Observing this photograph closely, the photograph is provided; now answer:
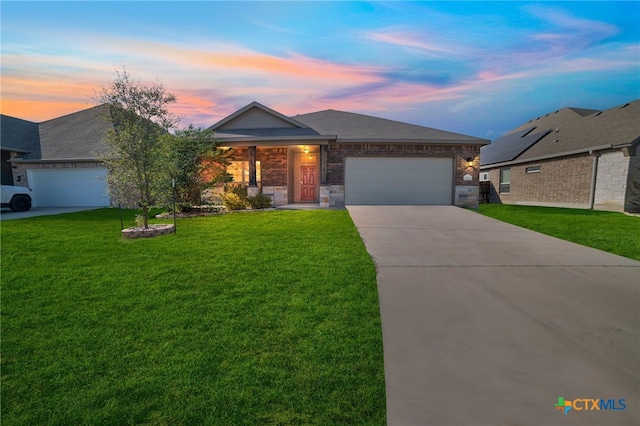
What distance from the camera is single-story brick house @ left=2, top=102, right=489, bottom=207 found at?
13.9 meters

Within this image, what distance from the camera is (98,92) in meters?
7.19

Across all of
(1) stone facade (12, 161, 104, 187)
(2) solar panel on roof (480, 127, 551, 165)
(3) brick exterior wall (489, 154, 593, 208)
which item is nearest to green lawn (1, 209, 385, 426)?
(1) stone facade (12, 161, 104, 187)

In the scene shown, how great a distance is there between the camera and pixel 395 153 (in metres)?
14.1

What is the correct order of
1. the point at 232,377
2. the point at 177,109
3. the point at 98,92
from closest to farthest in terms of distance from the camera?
the point at 232,377 < the point at 98,92 < the point at 177,109

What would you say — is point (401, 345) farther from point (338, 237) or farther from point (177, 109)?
point (177, 109)

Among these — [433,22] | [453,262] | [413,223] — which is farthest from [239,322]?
[433,22]

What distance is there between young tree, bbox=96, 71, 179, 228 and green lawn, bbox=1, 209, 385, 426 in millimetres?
2450

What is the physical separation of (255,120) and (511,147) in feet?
63.1

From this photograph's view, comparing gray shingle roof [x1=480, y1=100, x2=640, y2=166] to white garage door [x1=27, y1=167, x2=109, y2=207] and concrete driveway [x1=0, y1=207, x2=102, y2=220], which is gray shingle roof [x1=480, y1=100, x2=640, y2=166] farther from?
concrete driveway [x1=0, y1=207, x2=102, y2=220]

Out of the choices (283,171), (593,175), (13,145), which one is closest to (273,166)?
(283,171)

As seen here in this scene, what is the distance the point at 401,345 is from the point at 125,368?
8.41 ft

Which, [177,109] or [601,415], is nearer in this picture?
[601,415]

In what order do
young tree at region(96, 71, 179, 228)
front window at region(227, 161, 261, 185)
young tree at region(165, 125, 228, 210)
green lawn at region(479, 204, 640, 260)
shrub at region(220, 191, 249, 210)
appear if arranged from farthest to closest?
1. front window at region(227, 161, 261, 185)
2. shrub at region(220, 191, 249, 210)
3. young tree at region(165, 125, 228, 210)
4. young tree at region(96, 71, 179, 228)
5. green lawn at region(479, 204, 640, 260)

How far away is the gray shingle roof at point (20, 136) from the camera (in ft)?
51.9
